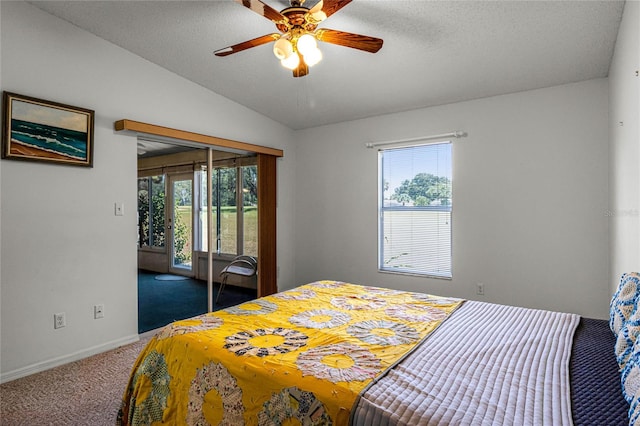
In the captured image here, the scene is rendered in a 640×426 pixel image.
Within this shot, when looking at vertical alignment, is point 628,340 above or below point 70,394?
above

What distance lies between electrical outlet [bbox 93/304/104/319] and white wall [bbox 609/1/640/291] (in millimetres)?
3978

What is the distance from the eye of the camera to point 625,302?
1.53 m

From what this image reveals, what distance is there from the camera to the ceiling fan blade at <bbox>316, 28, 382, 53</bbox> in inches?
86.3

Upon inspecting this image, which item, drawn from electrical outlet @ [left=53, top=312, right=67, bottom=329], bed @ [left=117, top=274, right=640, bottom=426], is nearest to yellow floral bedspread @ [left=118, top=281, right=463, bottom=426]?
bed @ [left=117, top=274, right=640, bottom=426]

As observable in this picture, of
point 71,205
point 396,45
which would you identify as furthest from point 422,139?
point 71,205

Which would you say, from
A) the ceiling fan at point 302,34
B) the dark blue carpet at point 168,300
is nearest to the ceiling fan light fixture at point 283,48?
the ceiling fan at point 302,34

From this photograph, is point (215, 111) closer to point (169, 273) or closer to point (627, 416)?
point (169, 273)

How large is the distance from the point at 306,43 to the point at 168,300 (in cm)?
297

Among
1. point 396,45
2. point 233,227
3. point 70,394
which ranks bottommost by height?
point 70,394

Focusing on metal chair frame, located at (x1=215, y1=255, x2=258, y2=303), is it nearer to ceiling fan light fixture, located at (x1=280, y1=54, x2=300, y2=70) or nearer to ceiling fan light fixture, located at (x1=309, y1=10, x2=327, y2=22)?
ceiling fan light fixture, located at (x1=280, y1=54, x2=300, y2=70)

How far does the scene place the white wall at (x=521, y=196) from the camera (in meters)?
3.25

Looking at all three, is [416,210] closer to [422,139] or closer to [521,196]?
[422,139]

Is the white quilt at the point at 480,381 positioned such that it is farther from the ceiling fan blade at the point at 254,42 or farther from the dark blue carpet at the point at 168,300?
the dark blue carpet at the point at 168,300

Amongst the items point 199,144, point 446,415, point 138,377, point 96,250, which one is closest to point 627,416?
point 446,415
